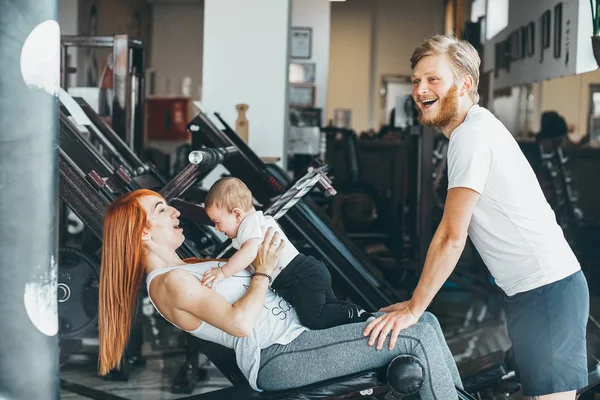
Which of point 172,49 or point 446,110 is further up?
point 172,49

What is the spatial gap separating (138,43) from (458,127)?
3.14 m

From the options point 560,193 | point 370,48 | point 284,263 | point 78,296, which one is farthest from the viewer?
point 370,48

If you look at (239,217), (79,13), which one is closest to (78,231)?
(79,13)

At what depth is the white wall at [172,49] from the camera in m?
15.4

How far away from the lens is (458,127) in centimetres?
249

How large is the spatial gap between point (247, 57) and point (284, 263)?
3.84m

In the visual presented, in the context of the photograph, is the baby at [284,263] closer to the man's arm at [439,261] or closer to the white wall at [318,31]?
the man's arm at [439,261]

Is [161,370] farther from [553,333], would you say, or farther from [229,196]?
[553,333]

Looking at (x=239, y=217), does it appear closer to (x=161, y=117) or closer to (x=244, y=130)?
(x=244, y=130)

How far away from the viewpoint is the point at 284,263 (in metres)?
2.87

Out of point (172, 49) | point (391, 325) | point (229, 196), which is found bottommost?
point (391, 325)

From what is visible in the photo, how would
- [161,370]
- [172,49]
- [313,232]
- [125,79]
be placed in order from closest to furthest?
[313,232], [161,370], [125,79], [172,49]

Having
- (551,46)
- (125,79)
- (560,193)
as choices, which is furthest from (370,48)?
(125,79)

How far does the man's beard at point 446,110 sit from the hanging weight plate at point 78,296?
2007 mm
